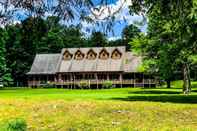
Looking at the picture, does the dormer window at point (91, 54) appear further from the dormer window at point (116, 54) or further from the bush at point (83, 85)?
the bush at point (83, 85)

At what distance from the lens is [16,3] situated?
864 centimetres

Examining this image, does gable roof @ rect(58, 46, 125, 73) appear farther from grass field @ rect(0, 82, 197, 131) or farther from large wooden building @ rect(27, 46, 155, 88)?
grass field @ rect(0, 82, 197, 131)

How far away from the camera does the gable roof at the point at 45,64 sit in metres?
103

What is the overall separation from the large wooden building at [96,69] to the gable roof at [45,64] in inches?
7.8

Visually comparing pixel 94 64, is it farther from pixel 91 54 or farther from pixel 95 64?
pixel 91 54

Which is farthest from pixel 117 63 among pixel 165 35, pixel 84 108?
pixel 84 108

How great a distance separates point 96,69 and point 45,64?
43.0ft

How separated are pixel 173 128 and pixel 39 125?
5104 millimetres

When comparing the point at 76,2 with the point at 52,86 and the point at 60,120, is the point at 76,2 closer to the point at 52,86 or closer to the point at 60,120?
the point at 60,120

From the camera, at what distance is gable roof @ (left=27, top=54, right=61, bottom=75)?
10265 cm

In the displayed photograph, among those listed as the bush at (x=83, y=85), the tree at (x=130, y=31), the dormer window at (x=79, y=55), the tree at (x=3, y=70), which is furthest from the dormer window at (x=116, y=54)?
the tree at (x=3, y=70)

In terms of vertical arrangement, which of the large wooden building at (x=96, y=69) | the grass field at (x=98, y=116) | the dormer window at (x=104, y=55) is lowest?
the grass field at (x=98, y=116)

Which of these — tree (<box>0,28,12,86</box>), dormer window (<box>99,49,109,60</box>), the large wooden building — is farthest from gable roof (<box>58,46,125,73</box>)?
tree (<box>0,28,12,86</box>)

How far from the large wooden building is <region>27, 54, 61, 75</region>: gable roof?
0.65 feet
